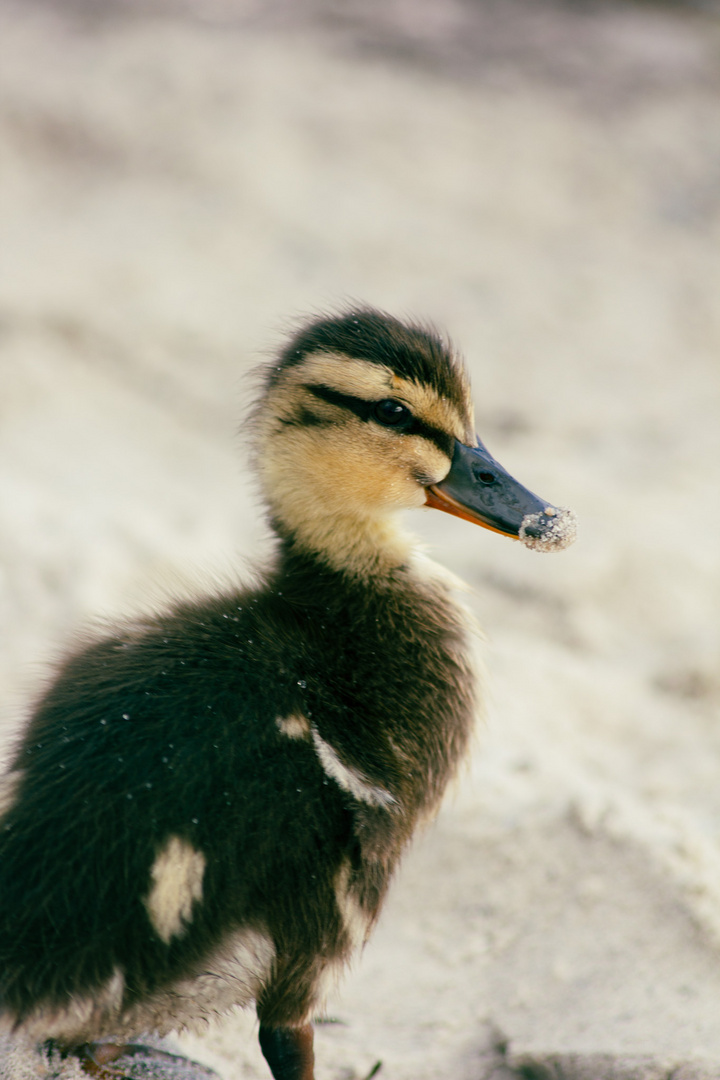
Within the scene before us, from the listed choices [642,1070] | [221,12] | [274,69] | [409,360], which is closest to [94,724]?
[409,360]

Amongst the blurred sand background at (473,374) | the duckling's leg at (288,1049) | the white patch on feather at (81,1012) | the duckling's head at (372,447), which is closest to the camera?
the white patch on feather at (81,1012)

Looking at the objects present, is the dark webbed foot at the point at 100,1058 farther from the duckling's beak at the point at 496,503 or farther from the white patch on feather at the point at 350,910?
the duckling's beak at the point at 496,503

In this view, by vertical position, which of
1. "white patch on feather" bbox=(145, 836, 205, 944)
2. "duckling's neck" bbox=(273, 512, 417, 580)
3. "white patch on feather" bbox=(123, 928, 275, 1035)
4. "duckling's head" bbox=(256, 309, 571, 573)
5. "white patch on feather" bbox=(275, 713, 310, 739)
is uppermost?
"duckling's head" bbox=(256, 309, 571, 573)

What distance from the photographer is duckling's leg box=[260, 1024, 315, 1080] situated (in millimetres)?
1707

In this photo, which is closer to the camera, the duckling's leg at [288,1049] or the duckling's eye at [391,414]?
the duckling's leg at [288,1049]

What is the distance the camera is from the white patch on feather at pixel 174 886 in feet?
4.76

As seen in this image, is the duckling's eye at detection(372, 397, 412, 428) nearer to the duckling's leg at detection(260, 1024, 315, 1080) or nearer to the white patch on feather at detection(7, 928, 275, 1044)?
the white patch on feather at detection(7, 928, 275, 1044)

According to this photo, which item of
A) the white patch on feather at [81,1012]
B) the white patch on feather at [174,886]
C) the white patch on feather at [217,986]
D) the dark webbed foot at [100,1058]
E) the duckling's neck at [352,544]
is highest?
the duckling's neck at [352,544]

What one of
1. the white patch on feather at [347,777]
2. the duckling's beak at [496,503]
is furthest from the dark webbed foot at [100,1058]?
A: the duckling's beak at [496,503]

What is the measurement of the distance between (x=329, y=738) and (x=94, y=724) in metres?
0.35

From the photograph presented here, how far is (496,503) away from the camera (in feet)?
6.46

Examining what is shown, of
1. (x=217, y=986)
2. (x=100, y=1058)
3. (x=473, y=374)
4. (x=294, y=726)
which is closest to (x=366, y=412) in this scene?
(x=294, y=726)

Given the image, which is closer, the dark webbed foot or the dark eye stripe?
the dark webbed foot

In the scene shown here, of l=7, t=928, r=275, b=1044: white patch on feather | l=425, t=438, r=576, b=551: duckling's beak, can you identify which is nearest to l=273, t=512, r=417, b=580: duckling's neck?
l=425, t=438, r=576, b=551: duckling's beak
